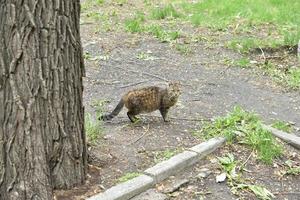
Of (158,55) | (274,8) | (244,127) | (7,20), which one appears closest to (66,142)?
(7,20)

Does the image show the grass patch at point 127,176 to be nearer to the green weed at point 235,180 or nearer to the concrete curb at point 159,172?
the concrete curb at point 159,172

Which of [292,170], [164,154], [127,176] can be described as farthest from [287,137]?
[127,176]

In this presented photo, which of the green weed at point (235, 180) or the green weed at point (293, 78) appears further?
the green weed at point (293, 78)

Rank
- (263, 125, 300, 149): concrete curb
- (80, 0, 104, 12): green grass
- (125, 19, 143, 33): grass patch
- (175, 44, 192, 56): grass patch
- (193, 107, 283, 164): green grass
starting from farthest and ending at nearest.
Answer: (80, 0, 104, 12): green grass → (125, 19, 143, 33): grass patch → (175, 44, 192, 56): grass patch → (263, 125, 300, 149): concrete curb → (193, 107, 283, 164): green grass

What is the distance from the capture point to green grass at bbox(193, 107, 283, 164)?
4.72 meters

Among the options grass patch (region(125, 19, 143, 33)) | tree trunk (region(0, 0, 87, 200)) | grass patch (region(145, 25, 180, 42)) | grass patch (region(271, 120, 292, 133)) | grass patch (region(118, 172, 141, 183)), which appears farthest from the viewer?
grass patch (region(125, 19, 143, 33))

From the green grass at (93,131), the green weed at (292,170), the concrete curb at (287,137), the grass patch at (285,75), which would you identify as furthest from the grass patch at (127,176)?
the grass patch at (285,75)

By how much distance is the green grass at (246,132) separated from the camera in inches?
186

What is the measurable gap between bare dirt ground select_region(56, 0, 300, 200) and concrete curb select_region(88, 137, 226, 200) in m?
0.07

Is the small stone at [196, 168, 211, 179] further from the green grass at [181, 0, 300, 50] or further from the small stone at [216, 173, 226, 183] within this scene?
the green grass at [181, 0, 300, 50]

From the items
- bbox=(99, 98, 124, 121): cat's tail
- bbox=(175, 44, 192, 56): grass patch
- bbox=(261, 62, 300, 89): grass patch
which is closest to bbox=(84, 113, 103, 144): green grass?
bbox=(99, 98, 124, 121): cat's tail

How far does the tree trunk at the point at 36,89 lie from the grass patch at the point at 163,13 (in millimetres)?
6153

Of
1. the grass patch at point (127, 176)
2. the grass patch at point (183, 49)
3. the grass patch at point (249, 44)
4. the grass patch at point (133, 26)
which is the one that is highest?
the grass patch at point (133, 26)

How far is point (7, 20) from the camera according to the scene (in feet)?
11.0
